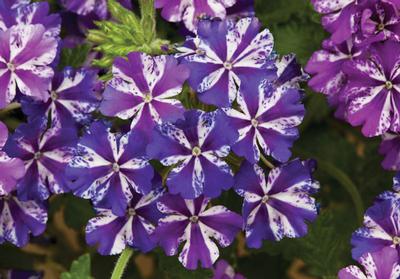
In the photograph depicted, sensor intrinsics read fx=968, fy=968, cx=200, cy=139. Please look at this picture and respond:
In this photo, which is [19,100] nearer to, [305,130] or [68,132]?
[68,132]

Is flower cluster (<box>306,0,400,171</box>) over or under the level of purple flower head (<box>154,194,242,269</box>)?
over

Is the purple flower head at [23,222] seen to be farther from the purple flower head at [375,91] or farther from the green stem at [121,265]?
the purple flower head at [375,91]

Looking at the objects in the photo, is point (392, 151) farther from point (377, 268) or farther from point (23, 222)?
point (23, 222)

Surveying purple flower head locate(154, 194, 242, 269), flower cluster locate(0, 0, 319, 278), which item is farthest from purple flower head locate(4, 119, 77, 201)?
purple flower head locate(154, 194, 242, 269)

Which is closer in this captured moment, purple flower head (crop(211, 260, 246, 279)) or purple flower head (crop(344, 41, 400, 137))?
purple flower head (crop(344, 41, 400, 137))

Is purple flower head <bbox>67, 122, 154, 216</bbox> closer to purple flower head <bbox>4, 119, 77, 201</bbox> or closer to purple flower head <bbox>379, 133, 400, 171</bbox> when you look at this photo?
purple flower head <bbox>4, 119, 77, 201</bbox>

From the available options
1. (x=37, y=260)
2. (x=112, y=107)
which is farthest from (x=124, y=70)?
(x=37, y=260)

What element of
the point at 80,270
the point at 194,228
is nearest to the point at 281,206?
the point at 194,228
